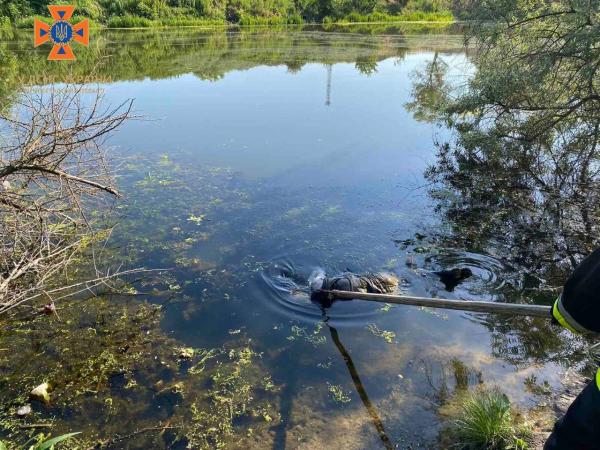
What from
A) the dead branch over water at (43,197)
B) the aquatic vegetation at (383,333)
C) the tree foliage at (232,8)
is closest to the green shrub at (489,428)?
the aquatic vegetation at (383,333)

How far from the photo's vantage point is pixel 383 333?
4.77 metres

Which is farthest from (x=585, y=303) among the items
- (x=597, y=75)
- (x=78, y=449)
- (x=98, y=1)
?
(x=98, y=1)

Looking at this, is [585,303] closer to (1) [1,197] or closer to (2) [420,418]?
(2) [420,418]

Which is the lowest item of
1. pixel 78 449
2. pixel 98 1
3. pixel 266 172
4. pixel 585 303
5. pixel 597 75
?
pixel 78 449

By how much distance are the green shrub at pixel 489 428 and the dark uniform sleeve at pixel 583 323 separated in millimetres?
1128

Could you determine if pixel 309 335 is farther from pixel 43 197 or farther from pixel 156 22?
pixel 156 22

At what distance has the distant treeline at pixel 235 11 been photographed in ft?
96.3

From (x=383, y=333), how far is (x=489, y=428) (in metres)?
1.66

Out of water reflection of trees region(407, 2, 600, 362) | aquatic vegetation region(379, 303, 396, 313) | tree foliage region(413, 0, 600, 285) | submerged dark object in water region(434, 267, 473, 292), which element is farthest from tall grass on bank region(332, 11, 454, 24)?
aquatic vegetation region(379, 303, 396, 313)

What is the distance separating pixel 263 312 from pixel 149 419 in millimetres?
1741

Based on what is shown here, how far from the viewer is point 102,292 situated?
17.3ft

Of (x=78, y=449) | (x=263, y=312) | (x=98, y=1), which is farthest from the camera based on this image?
(x=98, y=1)

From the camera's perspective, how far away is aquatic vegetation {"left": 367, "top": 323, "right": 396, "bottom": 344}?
4672 mm

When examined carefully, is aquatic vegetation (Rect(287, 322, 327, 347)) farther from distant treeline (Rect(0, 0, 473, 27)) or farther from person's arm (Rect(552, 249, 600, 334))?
distant treeline (Rect(0, 0, 473, 27))
